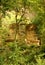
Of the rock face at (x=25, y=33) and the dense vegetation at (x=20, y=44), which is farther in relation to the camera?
the rock face at (x=25, y=33)

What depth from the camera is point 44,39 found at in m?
6.98

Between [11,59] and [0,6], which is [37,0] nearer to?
[0,6]

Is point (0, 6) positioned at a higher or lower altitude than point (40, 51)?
higher

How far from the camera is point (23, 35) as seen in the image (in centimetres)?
913

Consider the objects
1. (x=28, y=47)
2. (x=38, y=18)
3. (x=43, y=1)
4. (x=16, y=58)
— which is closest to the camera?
(x=16, y=58)

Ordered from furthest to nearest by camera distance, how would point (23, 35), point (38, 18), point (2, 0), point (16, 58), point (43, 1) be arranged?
point (23, 35) → point (38, 18) → point (43, 1) → point (16, 58) → point (2, 0)

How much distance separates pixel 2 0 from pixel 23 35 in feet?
12.4

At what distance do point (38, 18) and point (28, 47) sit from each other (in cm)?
113

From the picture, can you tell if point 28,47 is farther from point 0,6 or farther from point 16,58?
point 0,6

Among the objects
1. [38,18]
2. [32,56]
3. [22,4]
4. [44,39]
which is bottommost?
[32,56]

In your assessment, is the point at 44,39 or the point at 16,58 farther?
the point at 44,39

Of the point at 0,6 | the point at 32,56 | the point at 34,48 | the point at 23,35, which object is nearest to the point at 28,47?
the point at 34,48

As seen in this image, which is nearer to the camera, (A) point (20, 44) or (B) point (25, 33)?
(A) point (20, 44)

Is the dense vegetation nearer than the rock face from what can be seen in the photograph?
Yes
